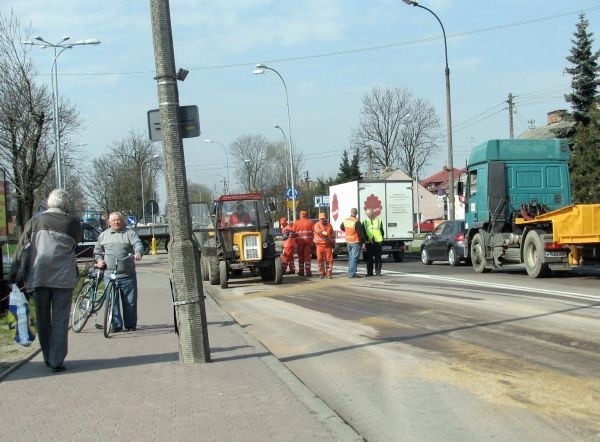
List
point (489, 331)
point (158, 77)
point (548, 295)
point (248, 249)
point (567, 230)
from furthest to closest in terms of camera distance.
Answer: point (248, 249) < point (567, 230) < point (548, 295) < point (489, 331) < point (158, 77)

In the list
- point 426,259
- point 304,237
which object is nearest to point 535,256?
point 304,237

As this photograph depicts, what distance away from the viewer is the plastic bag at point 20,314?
7.49 meters

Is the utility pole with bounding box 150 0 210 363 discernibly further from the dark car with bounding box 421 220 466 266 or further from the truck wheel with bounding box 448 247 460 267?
the truck wheel with bounding box 448 247 460 267

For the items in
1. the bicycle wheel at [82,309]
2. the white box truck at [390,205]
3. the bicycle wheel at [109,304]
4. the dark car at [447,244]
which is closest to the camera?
Result: the bicycle wheel at [109,304]

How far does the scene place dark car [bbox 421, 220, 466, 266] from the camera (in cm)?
Result: 2356

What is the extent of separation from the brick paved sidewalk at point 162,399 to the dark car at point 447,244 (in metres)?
16.2

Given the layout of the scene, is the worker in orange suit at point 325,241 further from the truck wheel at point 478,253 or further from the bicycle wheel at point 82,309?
the bicycle wheel at point 82,309

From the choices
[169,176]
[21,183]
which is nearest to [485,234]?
[169,176]

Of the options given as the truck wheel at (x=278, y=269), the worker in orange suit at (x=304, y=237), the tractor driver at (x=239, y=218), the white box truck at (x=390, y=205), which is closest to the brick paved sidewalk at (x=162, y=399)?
the truck wheel at (x=278, y=269)

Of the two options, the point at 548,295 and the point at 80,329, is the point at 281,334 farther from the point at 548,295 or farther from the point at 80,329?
the point at 548,295

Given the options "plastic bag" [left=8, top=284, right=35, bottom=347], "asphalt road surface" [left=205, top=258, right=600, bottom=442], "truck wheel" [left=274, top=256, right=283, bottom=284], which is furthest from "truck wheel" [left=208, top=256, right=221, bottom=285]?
"plastic bag" [left=8, top=284, right=35, bottom=347]

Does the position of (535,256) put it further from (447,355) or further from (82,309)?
(82,309)

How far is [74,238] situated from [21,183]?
19.3 metres

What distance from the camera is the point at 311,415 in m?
5.24
